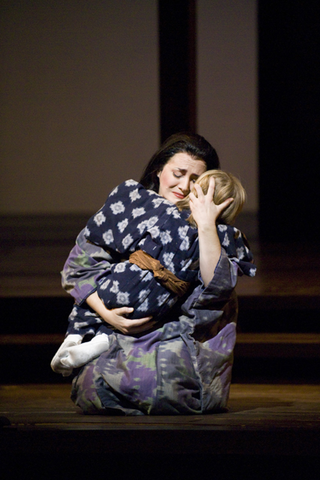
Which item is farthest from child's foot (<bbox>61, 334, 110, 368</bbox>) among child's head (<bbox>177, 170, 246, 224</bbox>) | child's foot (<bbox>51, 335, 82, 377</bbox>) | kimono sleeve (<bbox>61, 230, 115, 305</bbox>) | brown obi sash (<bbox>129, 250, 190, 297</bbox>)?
child's head (<bbox>177, 170, 246, 224</bbox>)

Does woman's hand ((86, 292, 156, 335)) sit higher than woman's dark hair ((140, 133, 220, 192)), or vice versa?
woman's dark hair ((140, 133, 220, 192))

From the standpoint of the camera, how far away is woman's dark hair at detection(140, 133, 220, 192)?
1.94m

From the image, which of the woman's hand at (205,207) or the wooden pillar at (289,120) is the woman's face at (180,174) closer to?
the woman's hand at (205,207)

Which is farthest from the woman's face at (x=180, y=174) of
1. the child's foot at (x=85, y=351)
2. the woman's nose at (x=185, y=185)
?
the child's foot at (x=85, y=351)

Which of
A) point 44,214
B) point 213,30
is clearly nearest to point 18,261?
point 44,214

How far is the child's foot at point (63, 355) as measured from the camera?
5.70 feet

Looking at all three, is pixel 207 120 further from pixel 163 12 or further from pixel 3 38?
pixel 163 12

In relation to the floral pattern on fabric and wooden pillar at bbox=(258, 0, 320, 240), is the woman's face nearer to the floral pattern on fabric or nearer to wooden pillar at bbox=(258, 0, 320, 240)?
the floral pattern on fabric

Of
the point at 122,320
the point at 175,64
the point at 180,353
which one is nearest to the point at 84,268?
the point at 122,320

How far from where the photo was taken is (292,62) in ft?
18.7

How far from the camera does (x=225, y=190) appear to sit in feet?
5.84

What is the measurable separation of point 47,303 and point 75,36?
614 centimetres

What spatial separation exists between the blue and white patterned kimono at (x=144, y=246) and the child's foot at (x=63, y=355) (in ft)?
0.19

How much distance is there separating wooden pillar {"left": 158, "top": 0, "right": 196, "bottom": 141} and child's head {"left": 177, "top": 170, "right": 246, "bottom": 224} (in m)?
1.92
